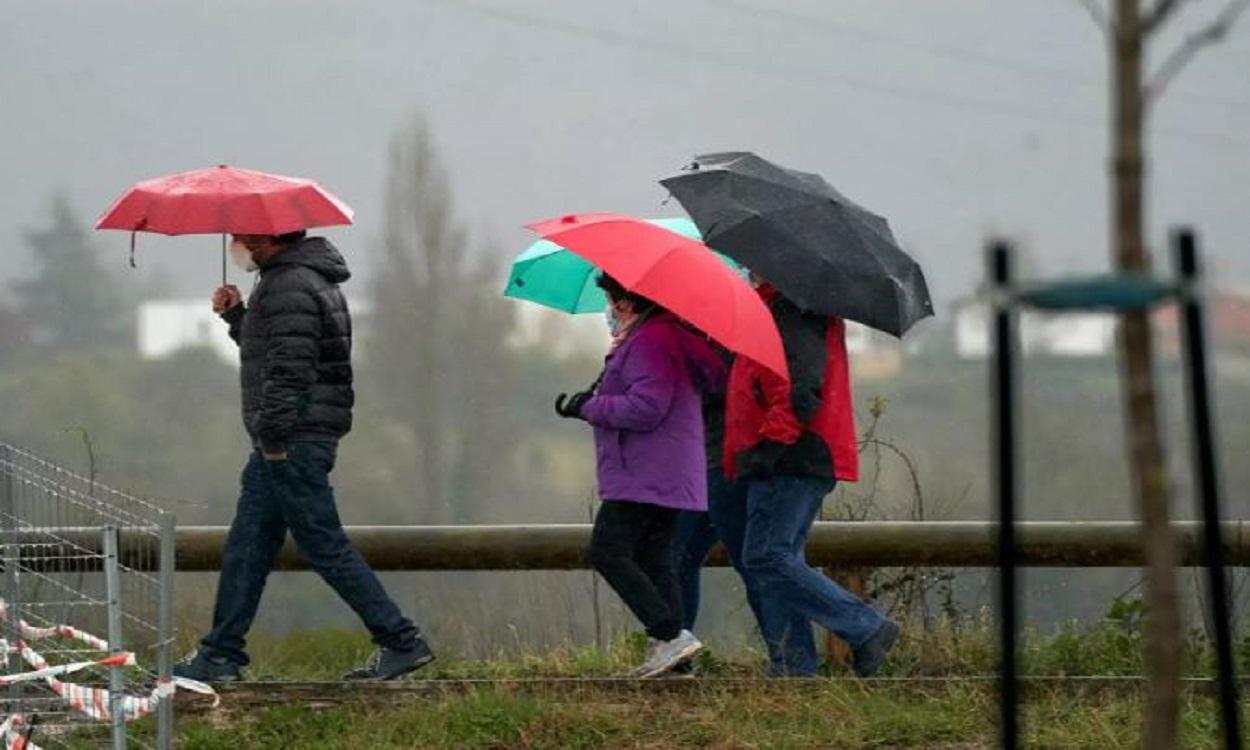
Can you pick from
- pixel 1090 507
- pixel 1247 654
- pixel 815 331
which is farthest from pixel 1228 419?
pixel 815 331

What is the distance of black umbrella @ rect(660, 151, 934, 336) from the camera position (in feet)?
23.8

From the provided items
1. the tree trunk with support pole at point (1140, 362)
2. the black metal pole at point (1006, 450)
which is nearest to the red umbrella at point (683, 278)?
the black metal pole at point (1006, 450)

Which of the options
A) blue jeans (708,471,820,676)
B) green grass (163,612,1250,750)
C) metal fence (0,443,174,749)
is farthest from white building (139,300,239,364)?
green grass (163,612,1250,750)

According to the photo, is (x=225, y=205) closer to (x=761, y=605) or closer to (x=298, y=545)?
(x=298, y=545)

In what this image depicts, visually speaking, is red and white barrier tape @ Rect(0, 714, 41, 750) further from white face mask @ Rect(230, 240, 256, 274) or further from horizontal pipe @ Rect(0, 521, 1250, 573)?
white face mask @ Rect(230, 240, 256, 274)

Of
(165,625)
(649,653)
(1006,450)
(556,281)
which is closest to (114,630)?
(165,625)

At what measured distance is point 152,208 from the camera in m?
7.56

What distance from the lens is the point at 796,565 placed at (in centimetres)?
731

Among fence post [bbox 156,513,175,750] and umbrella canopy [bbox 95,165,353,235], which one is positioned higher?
umbrella canopy [bbox 95,165,353,235]

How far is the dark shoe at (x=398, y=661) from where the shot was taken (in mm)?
7434

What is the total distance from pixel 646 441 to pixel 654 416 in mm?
102

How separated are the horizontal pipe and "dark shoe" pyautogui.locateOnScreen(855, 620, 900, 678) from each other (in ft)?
1.20

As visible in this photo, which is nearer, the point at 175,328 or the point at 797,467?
the point at 797,467

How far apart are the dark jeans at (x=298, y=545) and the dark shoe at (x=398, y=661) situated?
25 millimetres
